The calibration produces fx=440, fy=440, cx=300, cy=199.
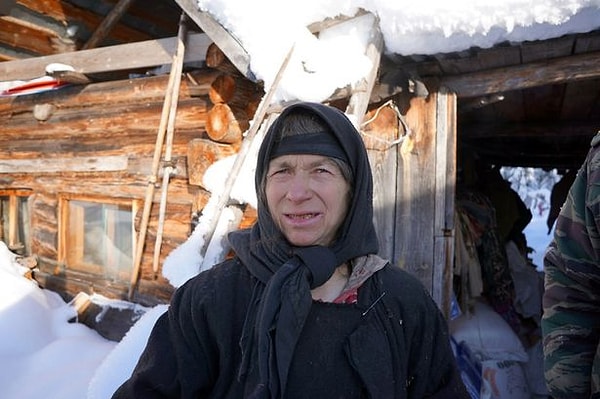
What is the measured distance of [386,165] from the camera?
2838 mm

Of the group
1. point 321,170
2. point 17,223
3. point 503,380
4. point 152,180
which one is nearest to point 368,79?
point 321,170

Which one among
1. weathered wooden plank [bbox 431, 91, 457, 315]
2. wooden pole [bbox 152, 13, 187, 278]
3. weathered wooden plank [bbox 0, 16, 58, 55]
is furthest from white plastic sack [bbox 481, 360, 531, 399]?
weathered wooden plank [bbox 0, 16, 58, 55]

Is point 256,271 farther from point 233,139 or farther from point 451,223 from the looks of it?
point 233,139

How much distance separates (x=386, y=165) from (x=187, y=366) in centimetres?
196

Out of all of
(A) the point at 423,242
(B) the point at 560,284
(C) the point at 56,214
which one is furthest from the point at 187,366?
(C) the point at 56,214

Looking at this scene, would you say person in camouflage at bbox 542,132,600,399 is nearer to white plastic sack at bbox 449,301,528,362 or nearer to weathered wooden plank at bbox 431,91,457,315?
weathered wooden plank at bbox 431,91,457,315

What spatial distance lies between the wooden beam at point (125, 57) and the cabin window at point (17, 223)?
1.87 meters

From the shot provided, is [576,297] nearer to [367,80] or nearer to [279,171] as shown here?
[279,171]

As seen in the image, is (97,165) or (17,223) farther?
(17,223)

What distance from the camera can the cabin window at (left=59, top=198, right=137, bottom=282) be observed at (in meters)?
4.41

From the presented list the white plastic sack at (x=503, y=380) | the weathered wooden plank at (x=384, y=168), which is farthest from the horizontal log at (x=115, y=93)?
the white plastic sack at (x=503, y=380)

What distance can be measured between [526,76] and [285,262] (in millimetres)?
1992

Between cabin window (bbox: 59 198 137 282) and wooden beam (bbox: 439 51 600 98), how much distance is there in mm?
3032

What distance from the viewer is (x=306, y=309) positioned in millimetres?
1191
